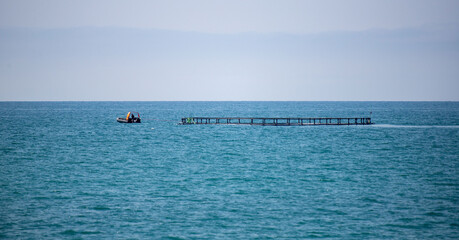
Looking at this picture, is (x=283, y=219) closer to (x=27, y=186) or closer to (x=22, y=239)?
(x=22, y=239)

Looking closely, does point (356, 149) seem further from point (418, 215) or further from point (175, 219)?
point (175, 219)

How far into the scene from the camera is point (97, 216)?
87.5 feet

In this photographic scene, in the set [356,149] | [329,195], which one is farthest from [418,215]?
[356,149]

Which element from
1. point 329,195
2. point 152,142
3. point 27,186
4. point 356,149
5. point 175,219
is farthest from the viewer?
point 152,142

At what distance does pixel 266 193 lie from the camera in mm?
32875

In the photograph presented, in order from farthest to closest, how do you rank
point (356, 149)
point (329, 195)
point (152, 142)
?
point (152, 142), point (356, 149), point (329, 195)

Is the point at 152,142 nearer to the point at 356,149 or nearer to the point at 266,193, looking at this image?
the point at 356,149

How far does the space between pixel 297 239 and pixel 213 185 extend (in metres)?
13.5

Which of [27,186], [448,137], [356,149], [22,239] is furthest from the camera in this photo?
[448,137]

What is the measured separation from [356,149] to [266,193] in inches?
1238

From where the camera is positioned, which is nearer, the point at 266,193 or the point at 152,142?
the point at 266,193

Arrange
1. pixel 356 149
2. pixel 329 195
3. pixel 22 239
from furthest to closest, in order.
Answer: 1. pixel 356 149
2. pixel 329 195
3. pixel 22 239

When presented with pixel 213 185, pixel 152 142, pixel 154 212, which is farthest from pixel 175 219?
pixel 152 142

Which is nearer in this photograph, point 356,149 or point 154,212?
point 154,212
